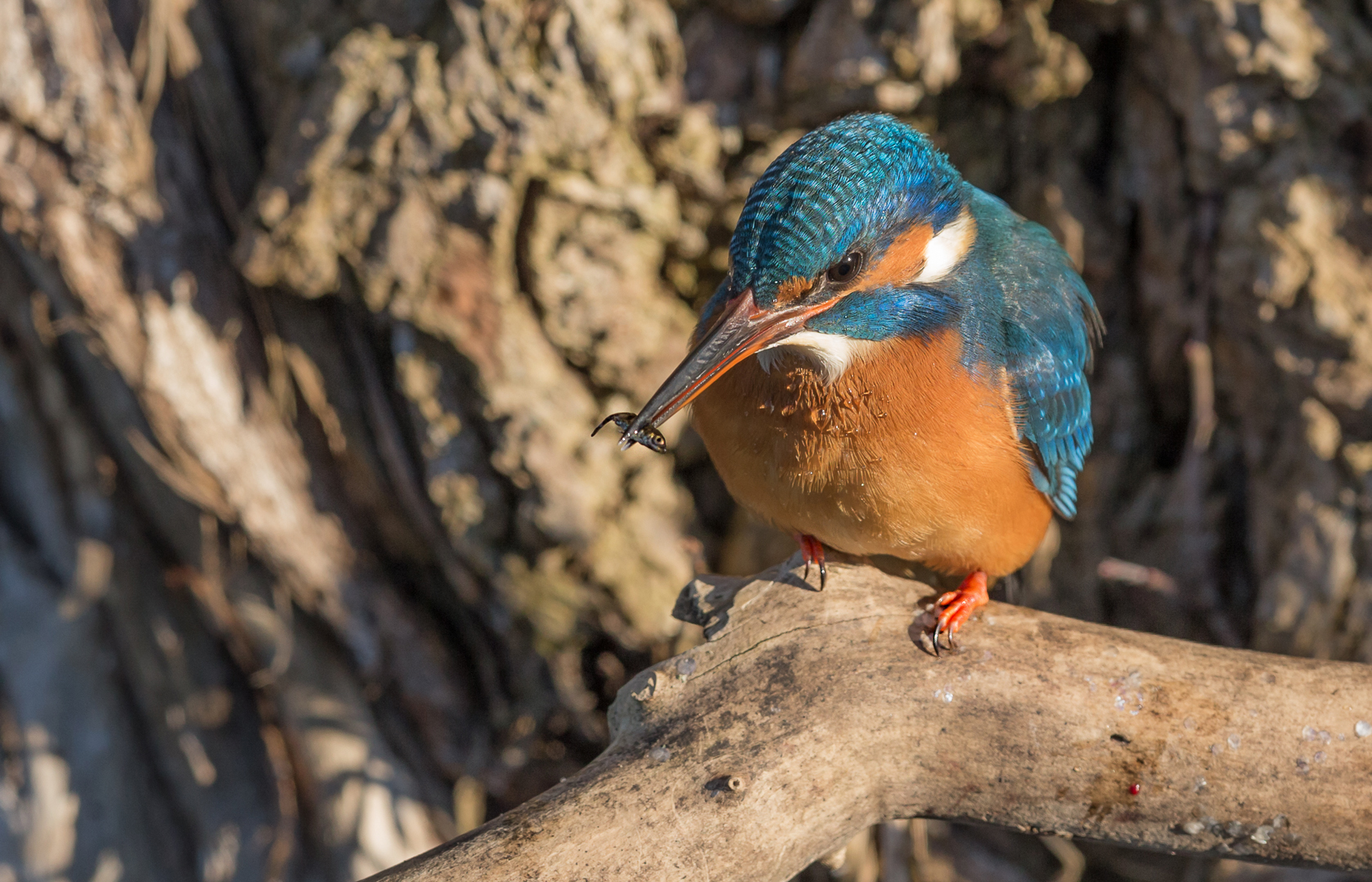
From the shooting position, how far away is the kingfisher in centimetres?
206

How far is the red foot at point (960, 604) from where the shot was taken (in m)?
2.24

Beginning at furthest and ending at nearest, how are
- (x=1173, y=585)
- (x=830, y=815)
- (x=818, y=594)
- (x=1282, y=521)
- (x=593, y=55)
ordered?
(x=1173, y=585)
(x=1282, y=521)
(x=593, y=55)
(x=818, y=594)
(x=830, y=815)

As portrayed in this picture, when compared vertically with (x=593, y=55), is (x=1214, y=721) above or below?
below

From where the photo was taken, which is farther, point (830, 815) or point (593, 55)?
point (593, 55)

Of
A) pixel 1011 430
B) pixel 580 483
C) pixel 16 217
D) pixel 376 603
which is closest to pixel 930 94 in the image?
pixel 1011 430

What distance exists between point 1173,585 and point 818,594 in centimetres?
190

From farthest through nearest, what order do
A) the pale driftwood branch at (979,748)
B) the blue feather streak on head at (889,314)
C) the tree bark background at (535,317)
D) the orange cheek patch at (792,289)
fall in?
the tree bark background at (535,317)
the blue feather streak on head at (889,314)
the orange cheek patch at (792,289)
the pale driftwood branch at (979,748)

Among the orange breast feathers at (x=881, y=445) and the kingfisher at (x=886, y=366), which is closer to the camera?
the kingfisher at (x=886, y=366)

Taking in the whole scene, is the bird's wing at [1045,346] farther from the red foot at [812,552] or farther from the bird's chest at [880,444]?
Answer: the red foot at [812,552]

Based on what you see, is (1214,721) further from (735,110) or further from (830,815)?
(735,110)

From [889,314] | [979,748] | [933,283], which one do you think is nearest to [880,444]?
[889,314]

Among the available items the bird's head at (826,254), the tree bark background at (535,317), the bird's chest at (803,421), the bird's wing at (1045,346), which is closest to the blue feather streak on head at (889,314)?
the bird's head at (826,254)

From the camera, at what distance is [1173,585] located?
3576mm

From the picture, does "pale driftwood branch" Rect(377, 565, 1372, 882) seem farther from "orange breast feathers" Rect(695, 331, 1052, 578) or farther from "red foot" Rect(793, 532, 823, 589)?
"orange breast feathers" Rect(695, 331, 1052, 578)
